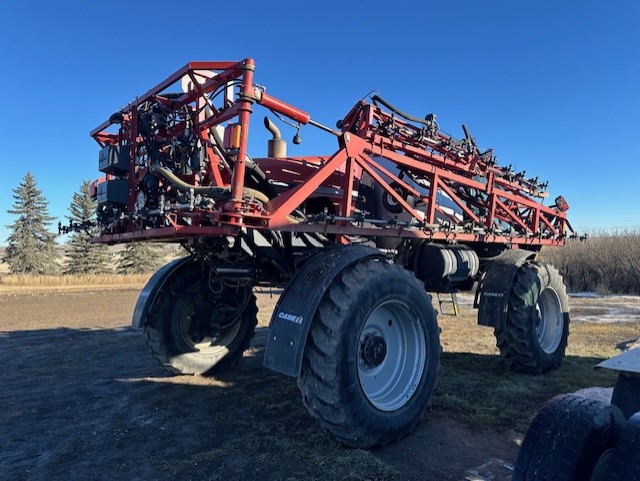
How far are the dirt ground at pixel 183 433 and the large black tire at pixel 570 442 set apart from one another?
45.3 inches

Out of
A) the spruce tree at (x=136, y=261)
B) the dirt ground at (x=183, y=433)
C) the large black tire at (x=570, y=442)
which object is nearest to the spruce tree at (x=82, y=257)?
the spruce tree at (x=136, y=261)

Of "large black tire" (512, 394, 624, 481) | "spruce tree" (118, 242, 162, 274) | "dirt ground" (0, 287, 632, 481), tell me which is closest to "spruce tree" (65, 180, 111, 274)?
"spruce tree" (118, 242, 162, 274)

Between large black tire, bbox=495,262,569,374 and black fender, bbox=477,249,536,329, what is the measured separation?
14cm

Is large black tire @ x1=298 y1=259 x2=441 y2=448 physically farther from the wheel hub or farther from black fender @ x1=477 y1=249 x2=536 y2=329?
black fender @ x1=477 y1=249 x2=536 y2=329

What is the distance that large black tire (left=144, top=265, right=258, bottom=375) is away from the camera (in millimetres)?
5207

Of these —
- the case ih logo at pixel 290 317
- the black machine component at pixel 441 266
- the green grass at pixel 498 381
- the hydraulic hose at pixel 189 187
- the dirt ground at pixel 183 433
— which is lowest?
the dirt ground at pixel 183 433

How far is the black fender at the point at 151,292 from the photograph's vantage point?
16.6ft

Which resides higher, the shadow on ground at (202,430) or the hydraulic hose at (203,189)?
the hydraulic hose at (203,189)

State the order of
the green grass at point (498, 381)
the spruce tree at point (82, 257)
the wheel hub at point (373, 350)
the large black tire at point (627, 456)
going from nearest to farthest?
the large black tire at point (627, 456), the wheel hub at point (373, 350), the green grass at point (498, 381), the spruce tree at point (82, 257)

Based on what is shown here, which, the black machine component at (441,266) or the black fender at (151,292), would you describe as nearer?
the black fender at (151,292)

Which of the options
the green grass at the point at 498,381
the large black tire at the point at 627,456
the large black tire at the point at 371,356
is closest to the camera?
the large black tire at the point at 627,456

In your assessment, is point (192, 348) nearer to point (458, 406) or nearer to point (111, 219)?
point (111, 219)

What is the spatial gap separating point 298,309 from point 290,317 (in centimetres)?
8

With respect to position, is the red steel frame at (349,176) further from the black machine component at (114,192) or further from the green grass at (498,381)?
the green grass at (498,381)
